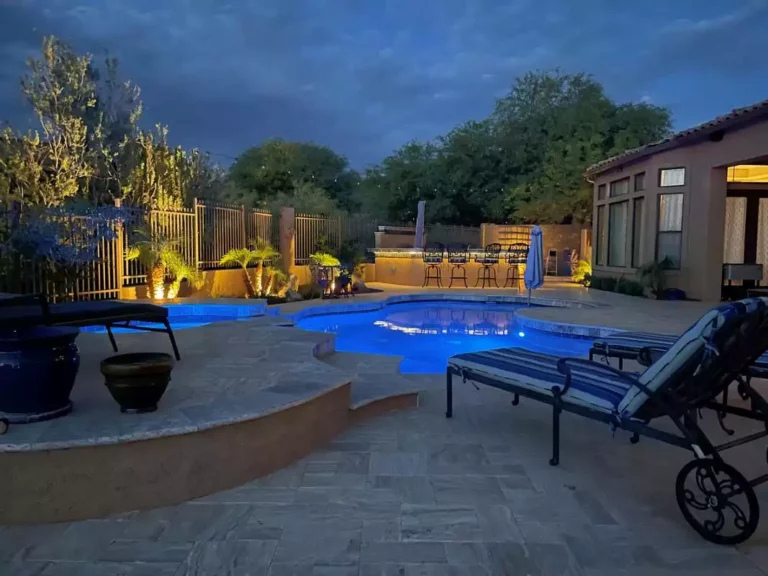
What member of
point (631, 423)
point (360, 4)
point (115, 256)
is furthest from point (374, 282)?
point (360, 4)

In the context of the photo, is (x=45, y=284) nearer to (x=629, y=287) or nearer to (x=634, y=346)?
(x=634, y=346)

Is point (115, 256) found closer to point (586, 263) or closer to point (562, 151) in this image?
point (586, 263)

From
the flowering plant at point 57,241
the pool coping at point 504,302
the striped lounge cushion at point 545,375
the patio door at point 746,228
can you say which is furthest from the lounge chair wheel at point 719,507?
the patio door at point 746,228

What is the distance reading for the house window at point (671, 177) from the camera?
1138cm

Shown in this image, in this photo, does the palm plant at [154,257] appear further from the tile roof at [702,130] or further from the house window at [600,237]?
the house window at [600,237]

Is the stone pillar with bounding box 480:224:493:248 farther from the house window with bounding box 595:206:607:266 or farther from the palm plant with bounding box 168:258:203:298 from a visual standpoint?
the palm plant with bounding box 168:258:203:298

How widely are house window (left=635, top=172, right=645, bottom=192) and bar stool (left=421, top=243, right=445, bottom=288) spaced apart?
5.51 m

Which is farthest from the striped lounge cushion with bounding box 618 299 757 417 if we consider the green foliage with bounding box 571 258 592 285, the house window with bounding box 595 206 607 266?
the green foliage with bounding box 571 258 592 285

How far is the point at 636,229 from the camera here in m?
13.0

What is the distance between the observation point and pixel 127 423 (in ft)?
8.63

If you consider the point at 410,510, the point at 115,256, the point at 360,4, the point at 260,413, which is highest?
the point at 360,4

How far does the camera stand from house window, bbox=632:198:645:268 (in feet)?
42.1

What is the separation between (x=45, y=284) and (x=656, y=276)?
1121cm

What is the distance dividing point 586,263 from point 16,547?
16849 mm
